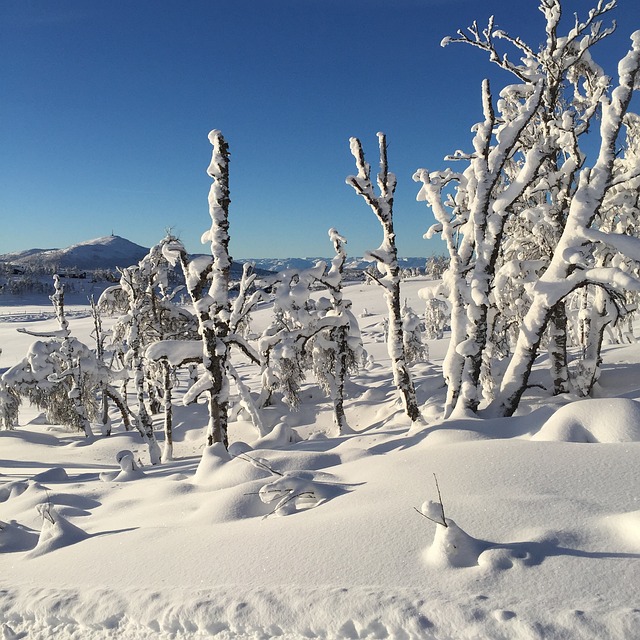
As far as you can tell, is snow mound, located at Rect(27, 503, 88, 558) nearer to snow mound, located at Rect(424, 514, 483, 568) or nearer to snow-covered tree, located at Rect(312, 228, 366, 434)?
snow mound, located at Rect(424, 514, 483, 568)

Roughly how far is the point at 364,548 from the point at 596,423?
361 centimetres

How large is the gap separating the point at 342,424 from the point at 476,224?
8.63 m

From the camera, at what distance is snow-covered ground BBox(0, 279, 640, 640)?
7.89 feet

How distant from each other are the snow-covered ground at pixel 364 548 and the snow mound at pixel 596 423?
0.07 feet

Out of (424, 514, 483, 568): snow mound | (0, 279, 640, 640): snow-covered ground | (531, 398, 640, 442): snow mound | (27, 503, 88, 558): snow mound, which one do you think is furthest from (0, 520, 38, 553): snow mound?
(531, 398, 640, 442): snow mound

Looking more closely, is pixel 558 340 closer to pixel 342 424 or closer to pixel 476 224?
pixel 476 224

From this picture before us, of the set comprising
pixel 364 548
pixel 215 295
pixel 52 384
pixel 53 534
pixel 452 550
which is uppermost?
pixel 215 295

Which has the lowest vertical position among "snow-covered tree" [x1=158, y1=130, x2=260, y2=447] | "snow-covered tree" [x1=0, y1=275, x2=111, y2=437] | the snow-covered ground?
"snow-covered tree" [x1=0, y1=275, x2=111, y2=437]

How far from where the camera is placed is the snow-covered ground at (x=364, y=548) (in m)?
2.40

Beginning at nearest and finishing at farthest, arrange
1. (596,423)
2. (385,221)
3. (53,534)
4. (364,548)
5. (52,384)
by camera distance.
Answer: (364,548)
(53,534)
(596,423)
(385,221)
(52,384)

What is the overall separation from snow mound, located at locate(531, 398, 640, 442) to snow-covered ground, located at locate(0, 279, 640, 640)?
0.07ft

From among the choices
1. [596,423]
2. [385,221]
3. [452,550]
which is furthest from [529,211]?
[452,550]

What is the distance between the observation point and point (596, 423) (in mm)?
5250

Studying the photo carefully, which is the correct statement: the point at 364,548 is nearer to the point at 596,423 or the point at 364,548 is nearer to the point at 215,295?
the point at 596,423
